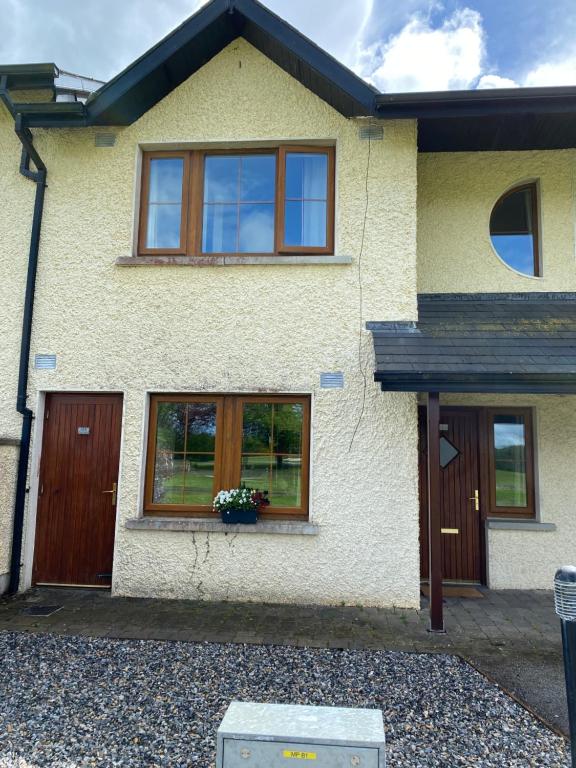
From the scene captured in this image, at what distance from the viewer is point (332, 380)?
19.8 ft

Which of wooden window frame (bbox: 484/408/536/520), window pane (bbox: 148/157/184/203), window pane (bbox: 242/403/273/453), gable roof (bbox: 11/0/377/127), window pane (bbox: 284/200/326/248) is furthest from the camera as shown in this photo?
wooden window frame (bbox: 484/408/536/520)

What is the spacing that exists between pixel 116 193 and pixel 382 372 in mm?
4207

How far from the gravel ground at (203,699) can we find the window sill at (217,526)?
138cm

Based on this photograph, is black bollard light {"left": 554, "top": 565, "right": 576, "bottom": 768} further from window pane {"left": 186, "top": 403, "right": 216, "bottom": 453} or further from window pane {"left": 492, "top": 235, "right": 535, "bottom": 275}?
window pane {"left": 492, "top": 235, "right": 535, "bottom": 275}

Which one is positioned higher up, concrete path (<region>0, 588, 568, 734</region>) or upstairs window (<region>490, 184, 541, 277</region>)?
upstairs window (<region>490, 184, 541, 277</region>)

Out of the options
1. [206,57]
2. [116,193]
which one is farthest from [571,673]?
[206,57]

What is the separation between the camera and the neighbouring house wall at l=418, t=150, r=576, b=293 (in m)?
7.06

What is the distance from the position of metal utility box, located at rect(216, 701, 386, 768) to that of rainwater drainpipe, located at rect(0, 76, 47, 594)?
5.07 m

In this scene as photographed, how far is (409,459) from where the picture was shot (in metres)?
5.84

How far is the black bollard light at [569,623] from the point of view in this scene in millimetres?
2592

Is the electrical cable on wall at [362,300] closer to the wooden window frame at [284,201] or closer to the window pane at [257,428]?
the wooden window frame at [284,201]

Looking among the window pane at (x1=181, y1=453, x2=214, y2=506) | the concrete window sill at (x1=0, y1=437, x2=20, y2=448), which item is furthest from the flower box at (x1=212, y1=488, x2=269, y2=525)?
the concrete window sill at (x1=0, y1=437, x2=20, y2=448)

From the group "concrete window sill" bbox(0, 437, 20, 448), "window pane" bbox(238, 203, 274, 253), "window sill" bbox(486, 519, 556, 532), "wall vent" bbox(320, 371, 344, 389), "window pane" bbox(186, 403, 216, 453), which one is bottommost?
"window sill" bbox(486, 519, 556, 532)

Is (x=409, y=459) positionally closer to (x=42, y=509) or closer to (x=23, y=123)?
(x=42, y=509)
